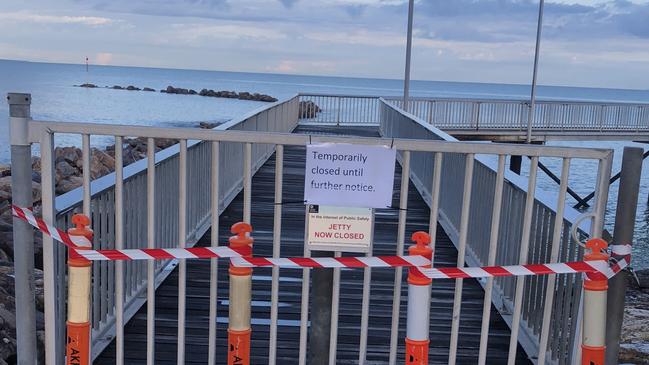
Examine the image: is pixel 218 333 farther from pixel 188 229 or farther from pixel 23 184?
pixel 188 229

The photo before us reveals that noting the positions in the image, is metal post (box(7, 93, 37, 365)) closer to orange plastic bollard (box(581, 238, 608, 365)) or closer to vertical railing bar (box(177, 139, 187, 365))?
vertical railing bar (box(177, 139, 187, 365))

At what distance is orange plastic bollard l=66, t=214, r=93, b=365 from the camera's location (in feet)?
13.1

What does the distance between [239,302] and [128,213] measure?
2041 mm

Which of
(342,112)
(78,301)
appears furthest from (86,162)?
(342,112)

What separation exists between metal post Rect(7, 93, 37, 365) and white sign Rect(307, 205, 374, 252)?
5.04 feet

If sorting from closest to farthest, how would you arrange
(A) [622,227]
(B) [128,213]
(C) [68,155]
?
(A) [622,227] < (B) [128,213] < (C) [68,155]

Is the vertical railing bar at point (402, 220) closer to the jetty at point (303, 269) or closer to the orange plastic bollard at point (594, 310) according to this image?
the jetty at point (303, 269)

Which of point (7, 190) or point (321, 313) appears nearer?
point (321, 313)

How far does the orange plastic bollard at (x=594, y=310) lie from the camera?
404cm

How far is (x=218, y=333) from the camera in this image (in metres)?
5.58

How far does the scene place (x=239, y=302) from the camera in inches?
159

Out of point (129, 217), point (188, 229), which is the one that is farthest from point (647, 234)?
point (129, 217)

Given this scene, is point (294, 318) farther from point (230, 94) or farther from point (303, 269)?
point (230, 94)

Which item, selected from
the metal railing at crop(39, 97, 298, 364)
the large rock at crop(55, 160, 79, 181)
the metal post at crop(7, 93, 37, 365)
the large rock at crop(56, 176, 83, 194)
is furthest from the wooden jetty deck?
the large rock at crop(55, 160, 79, 181)
